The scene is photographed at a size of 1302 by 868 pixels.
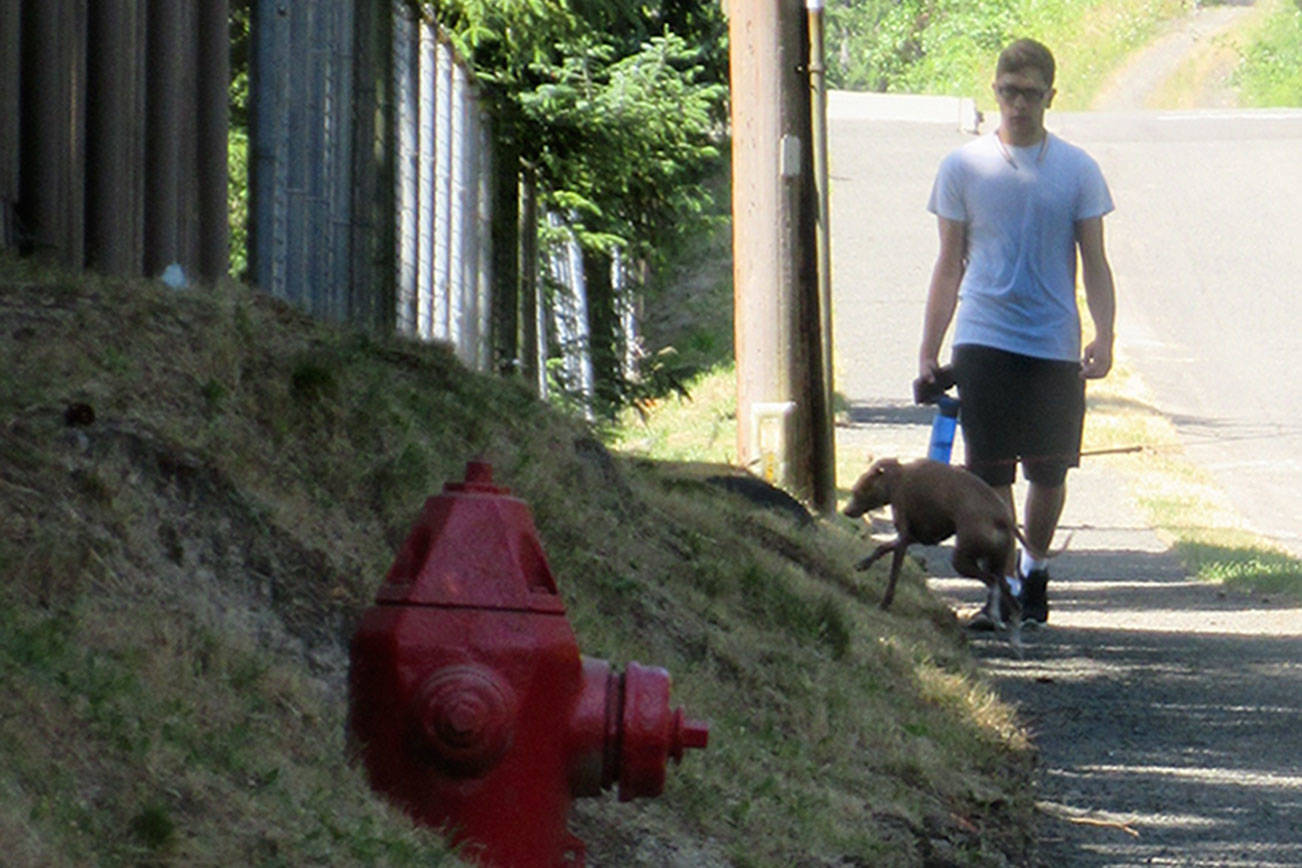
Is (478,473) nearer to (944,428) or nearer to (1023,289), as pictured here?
(1023,289)

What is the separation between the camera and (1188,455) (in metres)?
16.9

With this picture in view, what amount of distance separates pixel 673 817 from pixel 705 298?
19.8 m

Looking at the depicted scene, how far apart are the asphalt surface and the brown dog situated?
315mm

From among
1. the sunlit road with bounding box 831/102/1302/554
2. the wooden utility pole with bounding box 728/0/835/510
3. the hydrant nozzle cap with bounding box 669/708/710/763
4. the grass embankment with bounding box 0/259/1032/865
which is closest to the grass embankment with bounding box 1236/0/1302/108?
the sunlit road with bounding box 831/102/1302/554

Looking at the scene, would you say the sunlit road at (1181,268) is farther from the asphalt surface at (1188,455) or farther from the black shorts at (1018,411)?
the black shorts at (1018,411)

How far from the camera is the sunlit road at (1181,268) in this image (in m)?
18.5

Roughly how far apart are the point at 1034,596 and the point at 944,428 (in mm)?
789

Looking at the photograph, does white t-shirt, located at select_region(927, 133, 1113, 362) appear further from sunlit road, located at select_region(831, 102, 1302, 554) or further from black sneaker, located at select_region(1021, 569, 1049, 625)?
sunlit road, located at select_region(831, 102, 1302, 554)

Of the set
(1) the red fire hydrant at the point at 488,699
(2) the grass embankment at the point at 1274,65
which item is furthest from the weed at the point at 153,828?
(2) the grass embankment at the point at 1274,65

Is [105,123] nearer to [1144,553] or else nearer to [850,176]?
[1144,553]

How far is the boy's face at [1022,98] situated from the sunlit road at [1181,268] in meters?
5.29

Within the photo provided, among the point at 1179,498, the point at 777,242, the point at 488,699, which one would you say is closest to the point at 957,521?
the point at 777,242

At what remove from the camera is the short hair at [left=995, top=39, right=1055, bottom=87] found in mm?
8023

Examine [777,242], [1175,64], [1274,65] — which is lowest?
[777,242]
